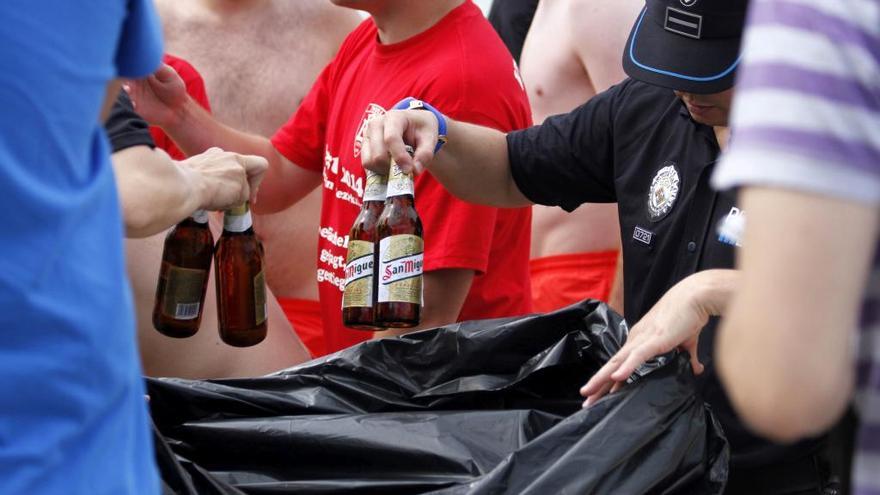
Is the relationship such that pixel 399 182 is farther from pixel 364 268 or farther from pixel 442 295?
pixel 442 295

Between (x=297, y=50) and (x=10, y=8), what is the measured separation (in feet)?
9.58

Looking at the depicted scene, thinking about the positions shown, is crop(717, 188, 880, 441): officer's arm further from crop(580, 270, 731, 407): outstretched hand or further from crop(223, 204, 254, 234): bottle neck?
crop(223, 204, 254, 234): bottle neck

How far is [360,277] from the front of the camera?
100 inches

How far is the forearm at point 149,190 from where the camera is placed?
195 cm

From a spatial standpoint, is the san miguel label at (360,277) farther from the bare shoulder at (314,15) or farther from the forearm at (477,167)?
the bare shoulder at (314,15)

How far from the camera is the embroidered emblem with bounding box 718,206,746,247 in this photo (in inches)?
93.4

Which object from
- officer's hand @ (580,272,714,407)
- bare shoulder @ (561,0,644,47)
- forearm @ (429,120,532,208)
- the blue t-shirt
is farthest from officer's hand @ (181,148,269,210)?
bare shoulder @ (561,0,644,47)

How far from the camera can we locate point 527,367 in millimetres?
2422

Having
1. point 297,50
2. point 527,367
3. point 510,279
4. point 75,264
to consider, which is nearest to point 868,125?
point 75,264

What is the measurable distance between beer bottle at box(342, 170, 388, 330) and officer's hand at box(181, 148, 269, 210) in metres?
0.27

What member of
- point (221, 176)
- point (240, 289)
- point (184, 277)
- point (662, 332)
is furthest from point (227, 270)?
point (662, 332)

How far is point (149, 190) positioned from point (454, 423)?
66 centimetres

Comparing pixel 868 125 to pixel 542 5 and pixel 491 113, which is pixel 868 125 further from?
pixel 542 5

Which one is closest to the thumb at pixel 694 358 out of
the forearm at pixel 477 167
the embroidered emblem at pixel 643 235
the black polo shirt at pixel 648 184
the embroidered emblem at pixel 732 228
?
the black polo shirt at pixel 648 184
